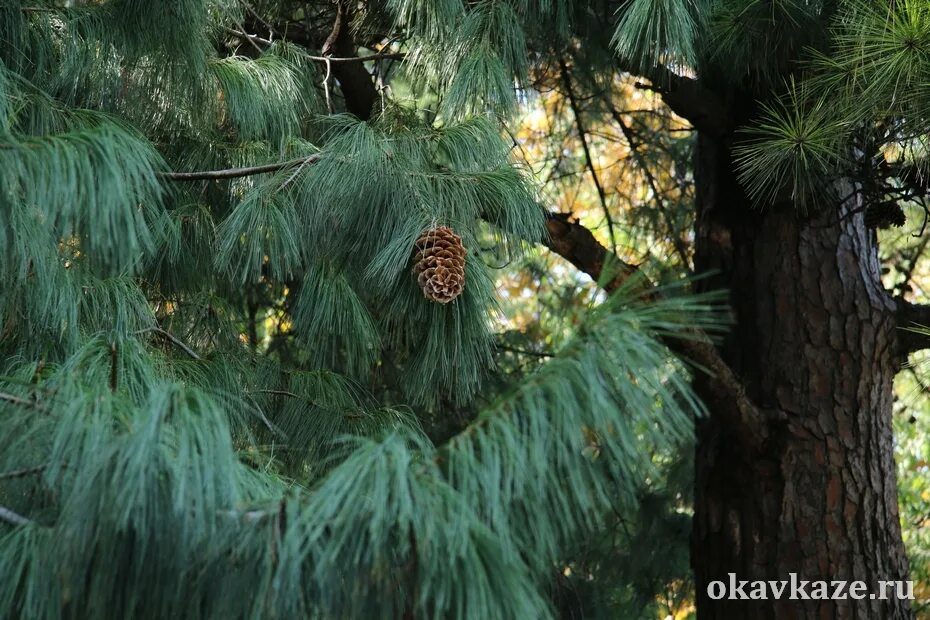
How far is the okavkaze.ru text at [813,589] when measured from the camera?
7.22 feet

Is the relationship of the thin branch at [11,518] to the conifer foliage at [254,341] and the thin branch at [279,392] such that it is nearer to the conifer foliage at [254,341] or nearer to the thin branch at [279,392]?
the conifer foliage at [254,341]

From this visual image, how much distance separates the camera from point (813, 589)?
7.32 feet

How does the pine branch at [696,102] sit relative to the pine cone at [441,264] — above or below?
above

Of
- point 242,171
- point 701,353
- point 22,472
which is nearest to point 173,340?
point 242,171

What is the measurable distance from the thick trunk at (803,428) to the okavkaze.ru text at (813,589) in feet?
0.04

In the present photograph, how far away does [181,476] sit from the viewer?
0.92m

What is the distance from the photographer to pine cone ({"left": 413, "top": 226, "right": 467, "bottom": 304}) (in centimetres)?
135

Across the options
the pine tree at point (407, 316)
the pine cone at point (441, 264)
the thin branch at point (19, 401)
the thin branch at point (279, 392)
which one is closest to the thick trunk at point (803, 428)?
the pine tree at point (407, 316)

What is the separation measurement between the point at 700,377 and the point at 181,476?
1541 mm

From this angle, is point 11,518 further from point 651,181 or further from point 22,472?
point 651,181

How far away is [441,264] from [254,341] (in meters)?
1.34

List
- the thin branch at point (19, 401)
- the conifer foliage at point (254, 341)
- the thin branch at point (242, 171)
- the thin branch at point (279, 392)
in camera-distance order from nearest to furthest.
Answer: the conifer foliage at point (254, 341)
the thin branch at point (19, 401)
the thin branch at point (242, 171)
the thin branch at point (279, 392)

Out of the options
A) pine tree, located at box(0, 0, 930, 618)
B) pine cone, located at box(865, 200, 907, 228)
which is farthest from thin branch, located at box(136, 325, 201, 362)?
pine cone, located at box(865, 200, 907, 228)

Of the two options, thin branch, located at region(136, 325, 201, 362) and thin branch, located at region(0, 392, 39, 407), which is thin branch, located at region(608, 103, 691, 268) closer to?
thin branch, located at region(136, 325, 201, 362)
